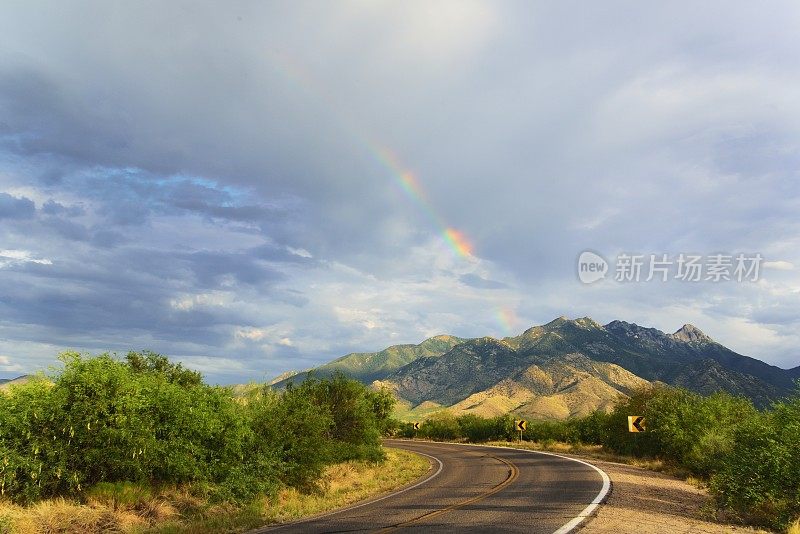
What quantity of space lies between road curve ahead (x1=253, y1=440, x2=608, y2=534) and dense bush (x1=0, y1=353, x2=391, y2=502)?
406 centimetres

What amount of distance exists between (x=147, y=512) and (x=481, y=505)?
916cm

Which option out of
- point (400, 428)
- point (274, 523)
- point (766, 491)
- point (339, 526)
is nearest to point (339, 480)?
point (274, 523)

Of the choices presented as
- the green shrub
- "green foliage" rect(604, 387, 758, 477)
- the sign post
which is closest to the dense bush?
"green foliage" rect(604, 387, 758, 477)

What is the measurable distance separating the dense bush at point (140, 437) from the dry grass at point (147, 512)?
0.57m

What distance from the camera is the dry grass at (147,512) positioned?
463 inches

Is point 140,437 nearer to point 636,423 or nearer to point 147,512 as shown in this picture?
point 147,512

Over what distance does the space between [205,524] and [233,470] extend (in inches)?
146

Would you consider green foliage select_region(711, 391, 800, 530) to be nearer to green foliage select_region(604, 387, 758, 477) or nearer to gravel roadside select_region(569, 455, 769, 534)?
gravel roadside select_region(569, 455, 769, 534)

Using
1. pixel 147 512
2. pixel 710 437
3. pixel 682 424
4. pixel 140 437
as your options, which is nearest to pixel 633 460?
pixel 682 424

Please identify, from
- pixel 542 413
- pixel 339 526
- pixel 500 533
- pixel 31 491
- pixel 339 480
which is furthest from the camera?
pixel 542 413

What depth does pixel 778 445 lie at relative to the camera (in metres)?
13.1

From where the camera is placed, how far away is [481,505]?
14445mm

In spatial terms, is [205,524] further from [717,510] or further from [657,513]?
[717,510]

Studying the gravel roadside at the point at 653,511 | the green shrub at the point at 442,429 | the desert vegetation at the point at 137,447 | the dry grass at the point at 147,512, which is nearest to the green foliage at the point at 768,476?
the gravel roadside at the point at 653,511
